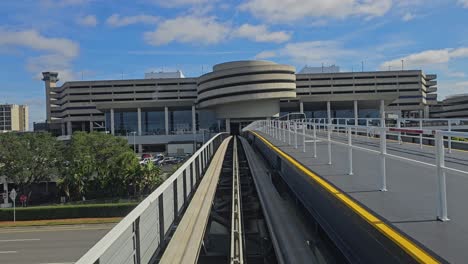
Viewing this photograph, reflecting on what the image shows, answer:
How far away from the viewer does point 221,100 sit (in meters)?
103

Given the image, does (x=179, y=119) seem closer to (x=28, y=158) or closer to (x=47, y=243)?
(x=28, y=158)

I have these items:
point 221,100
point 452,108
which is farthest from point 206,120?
point 452,108

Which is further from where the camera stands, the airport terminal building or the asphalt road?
the airport terminal building

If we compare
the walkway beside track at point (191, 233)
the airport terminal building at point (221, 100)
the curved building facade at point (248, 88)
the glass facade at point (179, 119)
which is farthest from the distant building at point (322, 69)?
the walkway beside track at point (191, 233)

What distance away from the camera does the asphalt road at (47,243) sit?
21.5 m

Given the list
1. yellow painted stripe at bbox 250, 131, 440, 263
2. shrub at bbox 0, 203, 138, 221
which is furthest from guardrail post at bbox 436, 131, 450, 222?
shrub at bbox 0, 203, 138, 221

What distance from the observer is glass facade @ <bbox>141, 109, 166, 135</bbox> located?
114m

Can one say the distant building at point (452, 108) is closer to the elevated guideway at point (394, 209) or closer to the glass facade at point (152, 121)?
the glass facade at point (152, 121)

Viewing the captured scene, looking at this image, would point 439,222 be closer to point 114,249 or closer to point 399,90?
point 114,249

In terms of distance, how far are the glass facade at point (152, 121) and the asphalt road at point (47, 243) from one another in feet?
273

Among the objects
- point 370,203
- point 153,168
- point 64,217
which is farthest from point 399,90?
point 370,203

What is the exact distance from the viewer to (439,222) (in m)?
4.33

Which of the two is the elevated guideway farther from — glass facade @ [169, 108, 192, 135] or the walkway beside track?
glass facade @ [169, 108, 192, 135]

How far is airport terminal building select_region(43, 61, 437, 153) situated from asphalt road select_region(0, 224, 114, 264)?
189 feet
